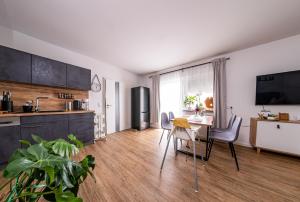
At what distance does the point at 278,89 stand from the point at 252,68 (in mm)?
692

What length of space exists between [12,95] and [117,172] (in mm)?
2429

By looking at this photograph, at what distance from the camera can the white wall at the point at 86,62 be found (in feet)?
7.65

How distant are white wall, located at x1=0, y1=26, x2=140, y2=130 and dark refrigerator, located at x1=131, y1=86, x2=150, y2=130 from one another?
215mm

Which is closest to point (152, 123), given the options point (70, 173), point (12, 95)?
point (12, 95)

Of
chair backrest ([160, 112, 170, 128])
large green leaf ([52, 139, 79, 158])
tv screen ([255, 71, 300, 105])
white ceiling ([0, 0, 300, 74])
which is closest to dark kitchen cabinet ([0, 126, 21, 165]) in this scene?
white ceiling ([0, 0, 300, 74])

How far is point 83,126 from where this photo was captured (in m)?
2.95

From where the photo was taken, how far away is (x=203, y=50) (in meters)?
3.05

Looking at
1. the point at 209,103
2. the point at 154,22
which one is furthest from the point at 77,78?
the point at 209,103

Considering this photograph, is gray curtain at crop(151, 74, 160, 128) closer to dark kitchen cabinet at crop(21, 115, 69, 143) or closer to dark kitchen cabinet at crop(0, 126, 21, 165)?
dark kitchen cabinet at crop(21, 115, 69, 143)

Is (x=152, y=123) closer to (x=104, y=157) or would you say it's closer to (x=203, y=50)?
(x=104, y=157)

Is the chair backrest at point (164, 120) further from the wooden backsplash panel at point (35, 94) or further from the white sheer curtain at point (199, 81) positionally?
the wooden backsplash panel at point (35, 94)

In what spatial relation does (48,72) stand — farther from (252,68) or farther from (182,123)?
(252,68)

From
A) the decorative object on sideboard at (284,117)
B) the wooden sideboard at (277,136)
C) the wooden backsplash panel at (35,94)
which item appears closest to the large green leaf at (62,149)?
the wooden backsplash panel at (35,94)

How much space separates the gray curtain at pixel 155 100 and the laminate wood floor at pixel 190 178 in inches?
92.8
